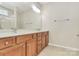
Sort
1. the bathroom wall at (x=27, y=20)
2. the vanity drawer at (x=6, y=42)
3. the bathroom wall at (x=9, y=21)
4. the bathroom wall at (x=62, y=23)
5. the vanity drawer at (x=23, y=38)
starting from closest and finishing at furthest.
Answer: the vanity drawer at (x=6, y=42) < the vanity drawer at (x=23, y=38) < the bathroom wall at (x=9, y=21) < the bathroom wall at (x=27, y=20) < the bathroom wall at (x=62, y=23)

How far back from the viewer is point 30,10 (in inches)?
112

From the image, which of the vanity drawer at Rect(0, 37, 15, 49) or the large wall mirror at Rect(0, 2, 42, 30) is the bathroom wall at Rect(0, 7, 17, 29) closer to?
the large wall mirror at Rect(0, 2, 42, 30)

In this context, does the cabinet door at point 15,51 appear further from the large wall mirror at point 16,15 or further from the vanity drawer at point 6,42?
the large wall mirror at point 16,15

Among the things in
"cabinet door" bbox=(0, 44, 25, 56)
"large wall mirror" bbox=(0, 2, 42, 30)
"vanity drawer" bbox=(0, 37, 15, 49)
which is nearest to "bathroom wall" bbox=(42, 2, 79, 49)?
"large wall mirror" bbox=(0, 2, 42, 30)

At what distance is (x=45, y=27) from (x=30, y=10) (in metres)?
1.17

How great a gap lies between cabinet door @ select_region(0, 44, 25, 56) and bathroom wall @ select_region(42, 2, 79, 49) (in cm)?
180

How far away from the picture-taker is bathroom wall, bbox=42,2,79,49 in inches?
136

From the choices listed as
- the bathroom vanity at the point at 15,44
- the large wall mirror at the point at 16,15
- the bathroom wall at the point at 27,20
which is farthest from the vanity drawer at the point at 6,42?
the bathroom wall at the point at 27,20

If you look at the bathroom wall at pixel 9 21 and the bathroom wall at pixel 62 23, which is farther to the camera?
the bathroom wall at pixel 62 23

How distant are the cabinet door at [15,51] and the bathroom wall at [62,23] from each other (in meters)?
1.80

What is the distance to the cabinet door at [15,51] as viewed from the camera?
160 cm

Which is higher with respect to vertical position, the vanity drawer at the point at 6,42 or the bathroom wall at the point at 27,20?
the bathroom wall at the point at 27,20

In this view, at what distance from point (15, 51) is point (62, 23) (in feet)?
7.11

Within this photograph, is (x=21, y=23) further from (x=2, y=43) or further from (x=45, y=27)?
(x=45, y=27)
